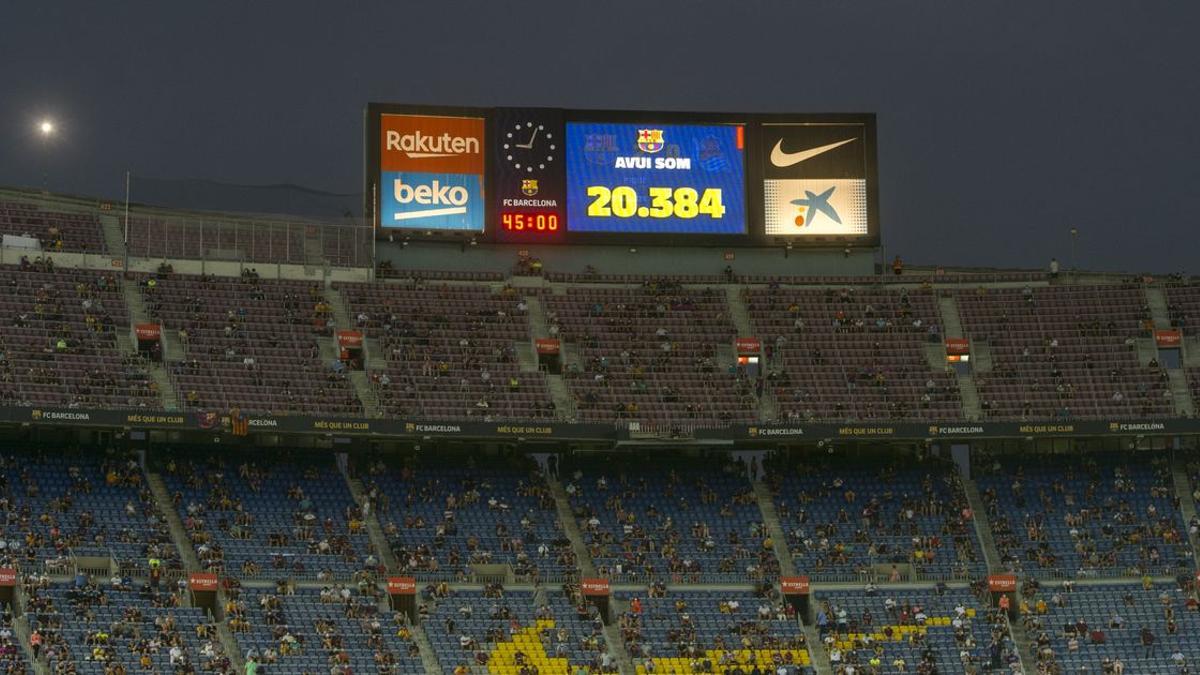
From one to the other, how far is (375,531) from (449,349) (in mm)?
9962

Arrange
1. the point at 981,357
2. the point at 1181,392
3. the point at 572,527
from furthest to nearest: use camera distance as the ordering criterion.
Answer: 1. the point at 981,357
2. the point at 1181,392
3. the point at 572,527

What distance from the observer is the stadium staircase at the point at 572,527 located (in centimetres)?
7325

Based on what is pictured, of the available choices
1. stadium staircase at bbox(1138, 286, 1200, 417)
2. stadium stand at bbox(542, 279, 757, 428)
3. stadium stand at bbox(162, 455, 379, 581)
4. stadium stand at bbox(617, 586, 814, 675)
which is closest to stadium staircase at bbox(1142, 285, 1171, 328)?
stadium staircase at bbox(1138, 286, 1200, 417)

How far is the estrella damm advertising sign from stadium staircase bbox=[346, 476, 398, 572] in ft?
43.9

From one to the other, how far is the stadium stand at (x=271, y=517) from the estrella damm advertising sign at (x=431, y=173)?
13202 mm

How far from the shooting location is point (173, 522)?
70312 millimetres

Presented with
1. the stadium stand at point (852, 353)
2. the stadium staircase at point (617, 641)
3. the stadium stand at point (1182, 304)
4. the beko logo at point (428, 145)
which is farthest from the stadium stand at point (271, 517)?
the stadium stand at point (1182, 304)

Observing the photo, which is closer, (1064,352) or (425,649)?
(425,649)

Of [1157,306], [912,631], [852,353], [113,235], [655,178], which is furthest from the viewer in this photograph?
[655,178]

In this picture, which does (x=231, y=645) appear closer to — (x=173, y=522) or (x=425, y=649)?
(x=425, y=649)

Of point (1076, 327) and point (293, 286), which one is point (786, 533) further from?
point (293, 286)

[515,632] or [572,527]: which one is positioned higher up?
[572,527]

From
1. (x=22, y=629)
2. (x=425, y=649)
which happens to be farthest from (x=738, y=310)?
(x=22, y=629)

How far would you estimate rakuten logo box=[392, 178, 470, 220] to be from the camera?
8369 centimetres
